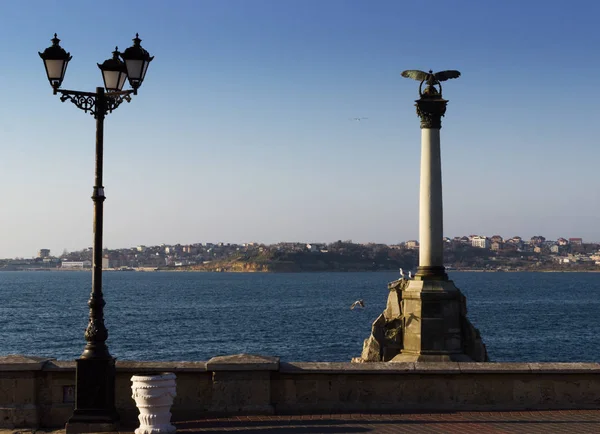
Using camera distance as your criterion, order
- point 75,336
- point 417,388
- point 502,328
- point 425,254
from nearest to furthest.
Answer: point 417,388 < point 425,254 < point 75,336 < point 502,328

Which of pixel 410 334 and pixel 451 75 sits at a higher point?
pixel 451 75

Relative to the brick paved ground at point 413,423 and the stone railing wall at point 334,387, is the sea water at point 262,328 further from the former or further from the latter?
the brick paved ground at point 413,423

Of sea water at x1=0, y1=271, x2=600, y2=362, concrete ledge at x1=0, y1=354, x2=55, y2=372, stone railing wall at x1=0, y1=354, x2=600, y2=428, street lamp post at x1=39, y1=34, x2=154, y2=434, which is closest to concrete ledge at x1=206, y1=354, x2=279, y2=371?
stone railing wall at x1=0, y1=354, x2=600, y2=428

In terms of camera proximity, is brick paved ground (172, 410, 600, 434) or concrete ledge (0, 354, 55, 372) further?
concrete ledge (0, 354, 55, 372)

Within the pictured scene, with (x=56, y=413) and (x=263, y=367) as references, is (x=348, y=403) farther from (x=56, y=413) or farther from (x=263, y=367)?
(x=56, y=413)

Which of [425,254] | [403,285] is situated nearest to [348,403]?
[425,254]

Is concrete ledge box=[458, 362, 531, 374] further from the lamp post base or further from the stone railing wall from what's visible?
the lamp post base

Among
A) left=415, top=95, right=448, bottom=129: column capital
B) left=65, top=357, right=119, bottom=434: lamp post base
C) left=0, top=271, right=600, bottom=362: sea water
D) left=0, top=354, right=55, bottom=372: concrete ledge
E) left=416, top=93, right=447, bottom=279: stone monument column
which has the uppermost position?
left=415, top=95, right=448, bottom=129: column capital

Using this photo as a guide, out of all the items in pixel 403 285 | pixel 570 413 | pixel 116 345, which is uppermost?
pixel 403 285

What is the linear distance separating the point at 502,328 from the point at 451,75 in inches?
2071

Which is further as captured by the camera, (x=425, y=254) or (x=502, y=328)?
(x=502, y=328)

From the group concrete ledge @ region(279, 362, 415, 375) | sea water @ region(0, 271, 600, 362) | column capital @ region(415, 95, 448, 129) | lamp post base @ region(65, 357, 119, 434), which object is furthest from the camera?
sea water @ region(0, 271, 600, 362)

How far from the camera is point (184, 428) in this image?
36.0ft

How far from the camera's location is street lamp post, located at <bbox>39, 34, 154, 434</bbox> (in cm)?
1092
